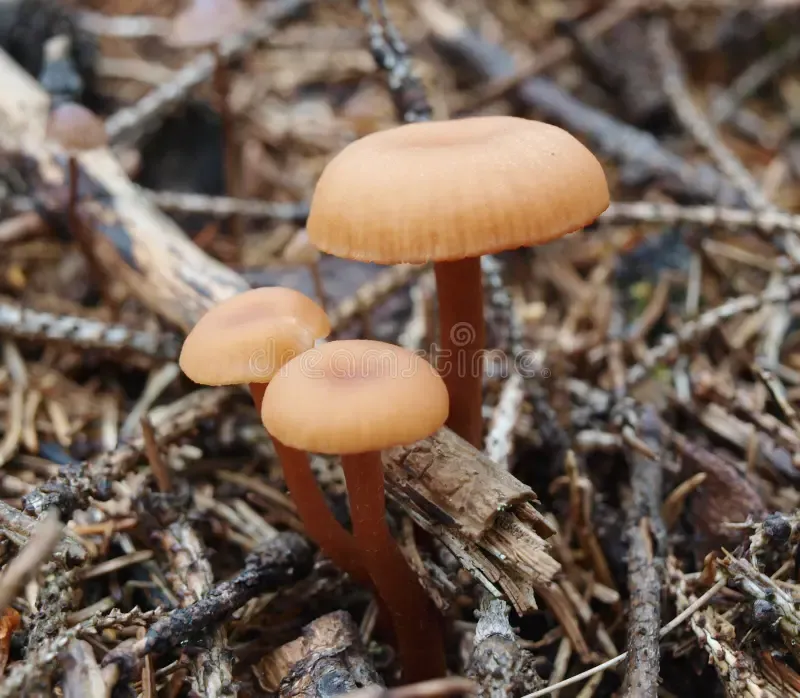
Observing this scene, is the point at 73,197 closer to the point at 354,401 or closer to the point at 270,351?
the point at 270,351

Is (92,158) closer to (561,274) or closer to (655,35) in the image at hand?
(561,274)

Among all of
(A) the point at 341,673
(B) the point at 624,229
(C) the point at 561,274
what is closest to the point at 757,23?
(B) the point at 624,229

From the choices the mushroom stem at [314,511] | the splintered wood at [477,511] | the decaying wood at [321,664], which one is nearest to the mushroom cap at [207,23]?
the mushroom stem at [314,511]

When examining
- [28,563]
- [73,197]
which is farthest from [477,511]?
[73,197]

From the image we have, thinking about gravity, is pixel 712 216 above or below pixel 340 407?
below

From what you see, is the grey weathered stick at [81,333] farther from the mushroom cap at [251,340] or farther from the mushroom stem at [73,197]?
the mushroom cap at [251,340]

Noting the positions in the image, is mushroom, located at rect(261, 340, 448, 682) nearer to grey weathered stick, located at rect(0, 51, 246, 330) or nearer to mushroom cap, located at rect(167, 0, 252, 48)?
grey weathered stick, located at rect(0, 51, 246, 330)

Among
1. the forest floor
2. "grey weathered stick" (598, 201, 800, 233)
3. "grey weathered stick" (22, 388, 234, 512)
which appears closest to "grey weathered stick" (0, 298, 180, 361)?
the forest floor
